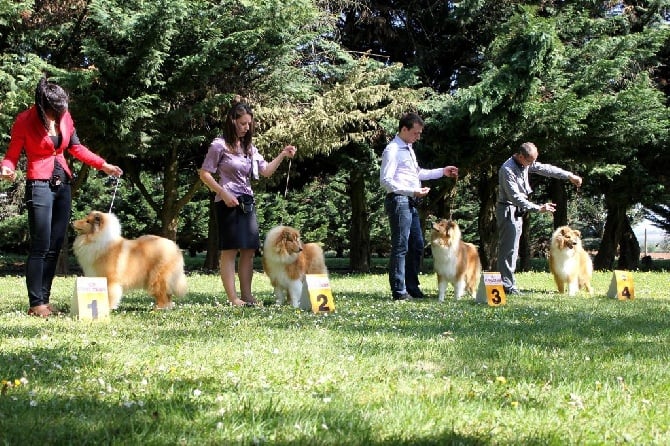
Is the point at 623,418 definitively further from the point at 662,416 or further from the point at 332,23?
Answer: the point at 332,23

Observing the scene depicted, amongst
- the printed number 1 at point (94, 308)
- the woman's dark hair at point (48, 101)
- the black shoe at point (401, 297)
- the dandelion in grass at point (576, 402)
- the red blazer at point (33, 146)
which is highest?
the woman's dark hair at point (48, 101)

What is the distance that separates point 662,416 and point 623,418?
0.18 metres

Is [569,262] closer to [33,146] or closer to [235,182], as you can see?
[235,182]

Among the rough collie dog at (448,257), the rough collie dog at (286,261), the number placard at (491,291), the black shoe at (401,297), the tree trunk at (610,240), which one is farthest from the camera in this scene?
the tree trunk at (610,240)

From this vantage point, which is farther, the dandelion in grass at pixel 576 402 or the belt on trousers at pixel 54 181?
the belt on trousers at pixel 54 181

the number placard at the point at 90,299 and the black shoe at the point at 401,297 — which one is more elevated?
the number placard at the point at 90,299

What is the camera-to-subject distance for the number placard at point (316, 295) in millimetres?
6316

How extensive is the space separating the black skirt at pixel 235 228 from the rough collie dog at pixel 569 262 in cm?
487

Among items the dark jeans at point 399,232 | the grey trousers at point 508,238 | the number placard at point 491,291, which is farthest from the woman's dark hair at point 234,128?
the grey trousers at point 508,238

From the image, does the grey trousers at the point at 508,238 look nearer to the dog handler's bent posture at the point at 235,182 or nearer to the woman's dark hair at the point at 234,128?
the dog handler's bent posture at the point at 235,182

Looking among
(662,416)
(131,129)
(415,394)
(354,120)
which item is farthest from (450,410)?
(354,120)

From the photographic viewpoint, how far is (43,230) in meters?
5.68

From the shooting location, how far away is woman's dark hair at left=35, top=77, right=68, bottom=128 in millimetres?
5551

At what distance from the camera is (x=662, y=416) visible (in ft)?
8.91
